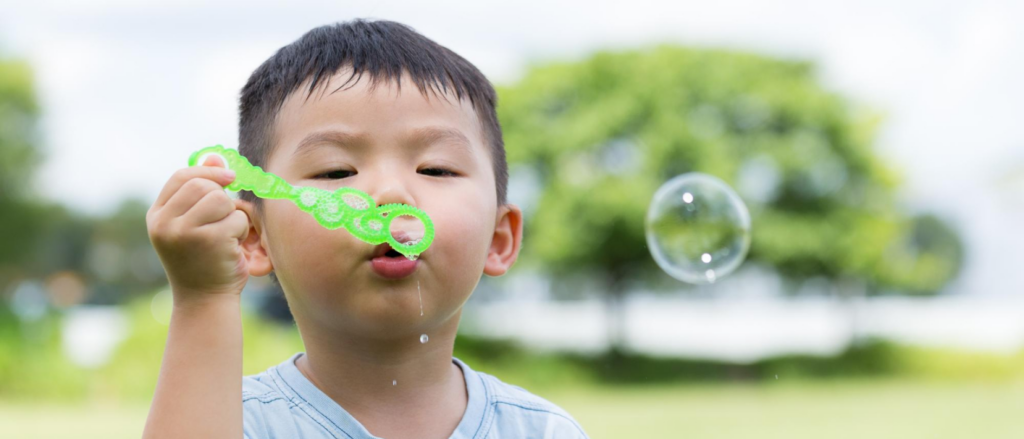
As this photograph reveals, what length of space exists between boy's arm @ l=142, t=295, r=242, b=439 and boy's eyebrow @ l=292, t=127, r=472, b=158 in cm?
28

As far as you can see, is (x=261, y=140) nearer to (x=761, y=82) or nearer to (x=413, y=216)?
(x=413, y=216)

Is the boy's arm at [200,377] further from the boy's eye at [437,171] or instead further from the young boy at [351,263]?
the boy's eye at [437,171]

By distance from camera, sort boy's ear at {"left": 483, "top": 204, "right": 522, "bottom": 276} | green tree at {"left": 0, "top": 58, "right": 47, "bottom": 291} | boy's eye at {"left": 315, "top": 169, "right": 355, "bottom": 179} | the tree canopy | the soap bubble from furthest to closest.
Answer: green tree at {"left": 0, "top": 58, "right": 47, "bottom": 291} < the tree canopy < the soap bubble < boy's ear at {"left": 483, "top": 204, "right": 522, "bottom": 276} < boy's eye at {"left": 315, "top": 169, "right": 355, "bottom": 179}

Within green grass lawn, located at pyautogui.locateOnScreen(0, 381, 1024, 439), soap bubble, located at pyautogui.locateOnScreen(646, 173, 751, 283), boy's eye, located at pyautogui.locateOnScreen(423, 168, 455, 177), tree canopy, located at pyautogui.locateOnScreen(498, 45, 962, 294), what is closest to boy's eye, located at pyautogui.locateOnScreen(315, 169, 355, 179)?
boy's eye, located at pyautogui.locateOnScreen(423, 168, 455, 177)

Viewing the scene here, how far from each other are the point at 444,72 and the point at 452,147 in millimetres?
152

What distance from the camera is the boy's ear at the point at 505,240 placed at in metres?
1.59

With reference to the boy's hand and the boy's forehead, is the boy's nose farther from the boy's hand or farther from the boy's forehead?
the boy's hand

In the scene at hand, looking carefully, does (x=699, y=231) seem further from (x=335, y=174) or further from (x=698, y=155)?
(x=698, y=155)

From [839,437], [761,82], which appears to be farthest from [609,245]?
[839,437]

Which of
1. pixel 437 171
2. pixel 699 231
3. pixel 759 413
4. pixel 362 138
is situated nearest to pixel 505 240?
pixel 437 171

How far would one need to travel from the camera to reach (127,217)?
114ft

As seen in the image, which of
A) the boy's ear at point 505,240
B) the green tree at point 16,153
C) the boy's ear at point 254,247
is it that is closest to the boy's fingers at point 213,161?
the boy's ear at point 254,247

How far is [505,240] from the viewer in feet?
5.36

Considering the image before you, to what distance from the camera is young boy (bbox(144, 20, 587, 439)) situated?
116cm
